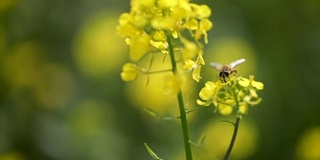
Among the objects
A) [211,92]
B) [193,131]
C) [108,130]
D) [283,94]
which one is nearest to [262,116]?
[283,94]

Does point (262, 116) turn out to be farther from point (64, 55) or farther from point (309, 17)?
point (64, 55)

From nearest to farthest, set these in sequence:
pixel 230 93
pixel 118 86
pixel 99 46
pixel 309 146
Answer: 1. pixel 230 93
2. pixel 309 146
3. pixel 118 86
4. pixel 99 46

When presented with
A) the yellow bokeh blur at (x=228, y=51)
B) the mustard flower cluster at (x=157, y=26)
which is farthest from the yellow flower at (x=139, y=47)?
the yellow bokeh blur at (x=228, y=51)

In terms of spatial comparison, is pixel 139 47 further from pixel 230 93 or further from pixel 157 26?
pixel 230 93

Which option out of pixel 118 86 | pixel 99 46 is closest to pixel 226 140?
pixel 118 86

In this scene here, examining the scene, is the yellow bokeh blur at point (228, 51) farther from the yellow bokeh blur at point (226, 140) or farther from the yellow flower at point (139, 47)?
the yellow flower at point (139, 47)

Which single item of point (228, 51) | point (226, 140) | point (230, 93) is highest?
point (230, 93)
